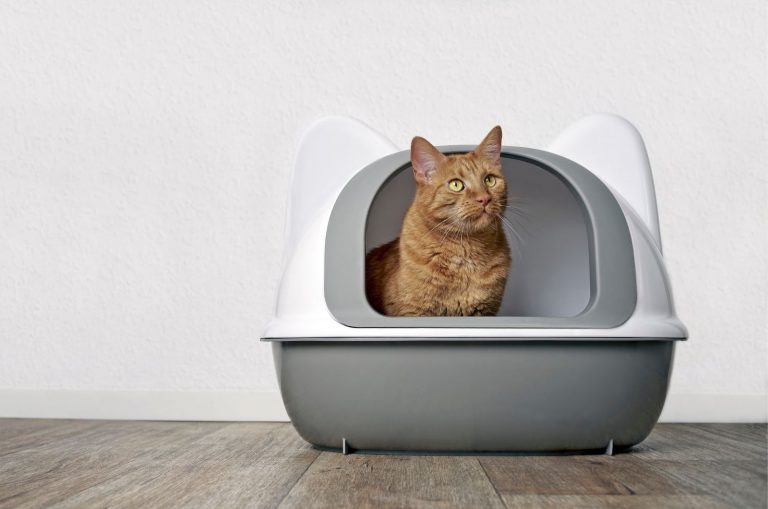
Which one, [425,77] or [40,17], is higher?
[40,17]

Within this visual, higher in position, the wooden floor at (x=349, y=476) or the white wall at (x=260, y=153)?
the white wall at (x=260, y=153)

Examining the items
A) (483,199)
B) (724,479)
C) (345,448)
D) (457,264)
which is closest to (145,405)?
(345,448)

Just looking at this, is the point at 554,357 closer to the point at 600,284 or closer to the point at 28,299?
the point at 600,284

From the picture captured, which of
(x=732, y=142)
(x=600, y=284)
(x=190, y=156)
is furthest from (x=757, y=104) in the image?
(x=190, y=156)

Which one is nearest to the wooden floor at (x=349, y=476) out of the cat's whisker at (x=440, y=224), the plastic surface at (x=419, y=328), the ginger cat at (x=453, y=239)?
the plastic surface at (x=419, y=328)

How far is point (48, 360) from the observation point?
2148 millimetres

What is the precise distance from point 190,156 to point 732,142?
1.57 m

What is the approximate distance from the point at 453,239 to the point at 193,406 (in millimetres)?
985

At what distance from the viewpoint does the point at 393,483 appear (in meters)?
1.09

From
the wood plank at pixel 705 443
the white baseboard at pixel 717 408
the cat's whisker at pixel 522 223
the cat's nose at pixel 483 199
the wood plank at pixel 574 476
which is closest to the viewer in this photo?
the wood plank at pixel 574 476

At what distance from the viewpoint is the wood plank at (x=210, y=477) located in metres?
0.98

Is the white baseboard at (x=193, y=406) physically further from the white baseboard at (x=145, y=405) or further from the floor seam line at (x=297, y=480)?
the floor seam line at (x=297, y=480)

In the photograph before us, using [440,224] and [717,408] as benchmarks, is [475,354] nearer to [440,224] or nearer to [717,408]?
[440,224]

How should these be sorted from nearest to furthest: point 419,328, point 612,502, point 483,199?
1. point 612,502
2. point 419,328
3. point 483,199
